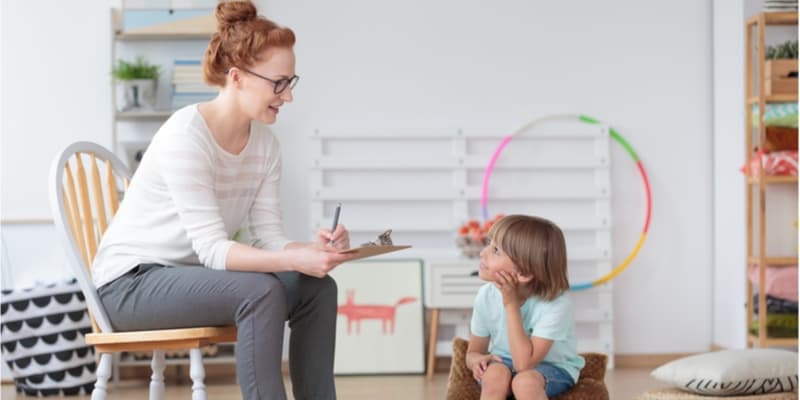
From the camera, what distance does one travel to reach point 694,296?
4.89 meters

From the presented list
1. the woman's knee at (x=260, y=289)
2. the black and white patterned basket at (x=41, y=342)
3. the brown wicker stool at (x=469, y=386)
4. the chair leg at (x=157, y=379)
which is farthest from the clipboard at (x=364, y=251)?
the black and white patterned basket at (x=41, y=342)

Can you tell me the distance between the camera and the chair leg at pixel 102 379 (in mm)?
2375

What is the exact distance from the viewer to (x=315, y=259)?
2293 millimetres

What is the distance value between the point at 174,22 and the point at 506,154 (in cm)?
149

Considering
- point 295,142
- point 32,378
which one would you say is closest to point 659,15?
point 295,142

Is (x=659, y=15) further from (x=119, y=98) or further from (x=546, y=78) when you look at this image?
(x=119, y=98)

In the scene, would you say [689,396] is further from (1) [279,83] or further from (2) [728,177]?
(2) [728,177]

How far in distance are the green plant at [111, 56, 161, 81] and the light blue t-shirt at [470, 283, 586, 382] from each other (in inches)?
90.2

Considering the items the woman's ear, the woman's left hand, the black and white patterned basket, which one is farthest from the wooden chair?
the black and white patterned basket

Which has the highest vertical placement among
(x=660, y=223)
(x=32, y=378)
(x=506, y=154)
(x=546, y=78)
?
(x=546, y=78)

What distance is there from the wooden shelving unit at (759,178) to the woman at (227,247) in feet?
7.72

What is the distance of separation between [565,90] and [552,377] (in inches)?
95.4

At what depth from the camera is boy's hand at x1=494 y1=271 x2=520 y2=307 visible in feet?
8.46

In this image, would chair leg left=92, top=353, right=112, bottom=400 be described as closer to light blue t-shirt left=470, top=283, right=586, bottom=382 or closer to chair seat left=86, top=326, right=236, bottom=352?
chair seat left=86, top=326, right=236, bottom=352
